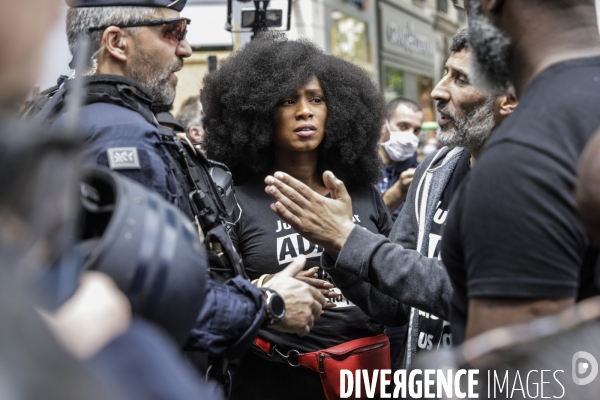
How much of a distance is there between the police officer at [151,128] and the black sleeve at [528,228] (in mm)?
850

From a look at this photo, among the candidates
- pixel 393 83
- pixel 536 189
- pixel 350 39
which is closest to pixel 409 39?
pixel 393 83

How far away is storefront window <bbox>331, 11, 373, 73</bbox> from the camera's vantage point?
15848 mm

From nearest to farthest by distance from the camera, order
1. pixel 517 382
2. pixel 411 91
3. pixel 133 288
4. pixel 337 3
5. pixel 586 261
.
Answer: pixel 517 382 → pixel 133 288 → pixel 586 261 → pixel 337 3 → pixel 411 91

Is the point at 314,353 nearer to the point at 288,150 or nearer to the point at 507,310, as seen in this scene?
the point at 288,150

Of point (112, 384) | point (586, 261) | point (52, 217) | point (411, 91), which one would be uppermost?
point (52, 217)

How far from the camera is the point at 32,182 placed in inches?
31.0

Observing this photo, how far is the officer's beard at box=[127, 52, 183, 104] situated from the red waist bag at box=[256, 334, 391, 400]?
114 centimetres

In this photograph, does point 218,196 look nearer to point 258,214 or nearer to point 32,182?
point 258,214

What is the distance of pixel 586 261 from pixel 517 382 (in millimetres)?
600

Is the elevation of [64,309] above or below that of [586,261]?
above

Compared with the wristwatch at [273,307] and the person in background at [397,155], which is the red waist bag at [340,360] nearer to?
the person in background at [397,155]

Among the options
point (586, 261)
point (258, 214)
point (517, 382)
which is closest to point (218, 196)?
point (258, 214)

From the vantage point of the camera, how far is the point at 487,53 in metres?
1.78

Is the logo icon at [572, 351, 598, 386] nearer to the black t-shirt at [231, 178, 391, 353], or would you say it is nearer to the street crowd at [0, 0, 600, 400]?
the street crowd at [0, 0, 600, 400]
